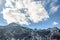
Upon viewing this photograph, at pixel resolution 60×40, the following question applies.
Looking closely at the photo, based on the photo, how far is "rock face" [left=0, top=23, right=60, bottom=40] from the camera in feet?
33.3

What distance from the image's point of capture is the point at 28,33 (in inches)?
425

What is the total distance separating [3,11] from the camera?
32.3ft

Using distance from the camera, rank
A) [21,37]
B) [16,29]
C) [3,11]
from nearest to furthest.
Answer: [3,11] < [16,29] < [21,37]

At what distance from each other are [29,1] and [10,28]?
2410mm

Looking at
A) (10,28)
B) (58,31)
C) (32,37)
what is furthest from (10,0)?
(58,31)

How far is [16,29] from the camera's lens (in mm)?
10633

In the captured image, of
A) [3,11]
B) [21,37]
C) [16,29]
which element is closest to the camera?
[3,11]

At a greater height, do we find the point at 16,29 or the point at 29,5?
the point at 29,5

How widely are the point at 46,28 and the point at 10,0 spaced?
303cm

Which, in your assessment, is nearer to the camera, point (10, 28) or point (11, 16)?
point (11, 16)

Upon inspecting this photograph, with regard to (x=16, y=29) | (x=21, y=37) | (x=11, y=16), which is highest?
(x=11, y=16)

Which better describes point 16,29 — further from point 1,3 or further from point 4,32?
point 1,3

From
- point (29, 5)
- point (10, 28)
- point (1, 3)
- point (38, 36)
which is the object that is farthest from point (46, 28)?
point (1, 3)

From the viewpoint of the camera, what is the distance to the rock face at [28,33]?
1015 centimetres
